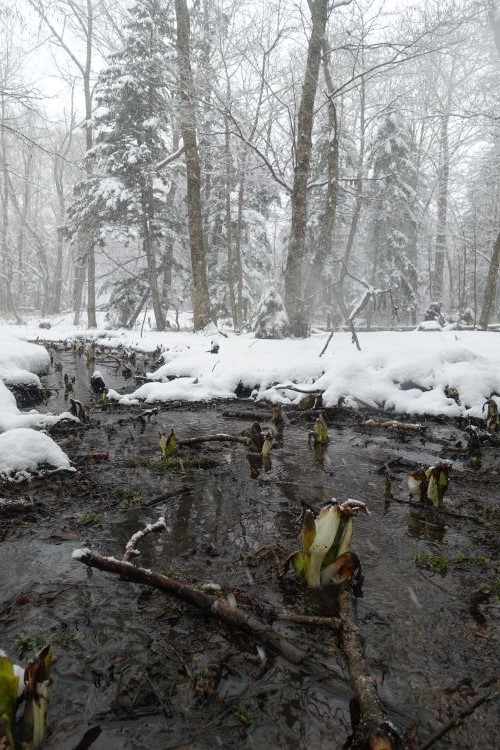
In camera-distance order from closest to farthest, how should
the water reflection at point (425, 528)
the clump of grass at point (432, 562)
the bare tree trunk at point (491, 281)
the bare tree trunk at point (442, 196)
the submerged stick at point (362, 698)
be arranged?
the submerged stick at point (362, 698), the clump of grass at point (432, 562), the water reflection at point (425, 528), the bare tree trunk at point (491, 281), the bare tree trunk at point (442, 196)

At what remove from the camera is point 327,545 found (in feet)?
6.82

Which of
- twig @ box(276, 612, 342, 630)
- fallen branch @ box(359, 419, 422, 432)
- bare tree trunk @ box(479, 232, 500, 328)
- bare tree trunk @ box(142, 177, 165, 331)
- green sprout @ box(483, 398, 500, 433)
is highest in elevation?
bare tree trunk @ box(142, 177, 165, 331)

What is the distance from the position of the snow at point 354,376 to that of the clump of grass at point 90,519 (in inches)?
135

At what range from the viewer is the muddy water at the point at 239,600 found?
1.46 m

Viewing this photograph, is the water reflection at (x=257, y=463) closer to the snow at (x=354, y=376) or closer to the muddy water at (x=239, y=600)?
the muddy water at (x=239, y=600)

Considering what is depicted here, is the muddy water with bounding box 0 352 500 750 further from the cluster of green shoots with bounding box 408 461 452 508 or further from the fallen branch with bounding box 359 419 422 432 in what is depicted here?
the fallen branch with bounding box 359 419 422 432

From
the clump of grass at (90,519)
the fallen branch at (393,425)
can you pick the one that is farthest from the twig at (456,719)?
the fallen branch at (393,425)

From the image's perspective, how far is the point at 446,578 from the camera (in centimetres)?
229

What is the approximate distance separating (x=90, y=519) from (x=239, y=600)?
1332mm

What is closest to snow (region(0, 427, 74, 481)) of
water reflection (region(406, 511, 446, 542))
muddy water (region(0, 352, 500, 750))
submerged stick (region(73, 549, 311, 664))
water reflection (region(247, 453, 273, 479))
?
muddy water (region(0, 352, 500, 750))

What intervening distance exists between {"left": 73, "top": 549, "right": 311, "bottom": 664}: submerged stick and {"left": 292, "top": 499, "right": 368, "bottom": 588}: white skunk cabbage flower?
422mm

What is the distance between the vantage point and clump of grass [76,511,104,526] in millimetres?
2826

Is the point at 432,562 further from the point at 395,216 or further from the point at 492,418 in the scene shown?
the point at 395,216

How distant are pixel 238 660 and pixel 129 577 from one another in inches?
23.1
